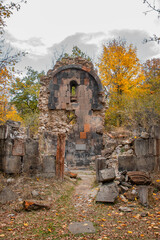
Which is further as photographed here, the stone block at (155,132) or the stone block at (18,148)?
the stone block at (155,132)

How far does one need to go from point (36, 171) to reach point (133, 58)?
47.0 feet

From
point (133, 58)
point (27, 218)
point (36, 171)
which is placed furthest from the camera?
point (133, 58)

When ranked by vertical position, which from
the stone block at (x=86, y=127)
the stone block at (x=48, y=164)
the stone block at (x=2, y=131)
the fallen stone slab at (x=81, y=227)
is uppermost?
the stone block at (x=86, y=127)

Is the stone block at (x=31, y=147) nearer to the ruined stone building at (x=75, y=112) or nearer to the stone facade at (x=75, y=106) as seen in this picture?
the ruined stone building at (x=75, y=112)

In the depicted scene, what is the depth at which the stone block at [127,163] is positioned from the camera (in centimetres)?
622

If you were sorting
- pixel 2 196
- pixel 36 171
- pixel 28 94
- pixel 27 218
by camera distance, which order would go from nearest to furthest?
1. pixel 27 218
2. pixel 2 196
3. pixel 36 171
4. pixel 28 94

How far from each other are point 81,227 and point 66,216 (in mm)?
641

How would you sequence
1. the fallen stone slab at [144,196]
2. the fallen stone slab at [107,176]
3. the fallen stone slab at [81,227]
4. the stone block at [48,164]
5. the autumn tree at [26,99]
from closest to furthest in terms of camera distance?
the fallen stone slab at [81,227], the fallen stone slab at [144,196], the fallen stone slab at [107,176], the stone block at [48,164], the autumn tree at [26,99]

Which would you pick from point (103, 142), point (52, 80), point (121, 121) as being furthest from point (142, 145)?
point (121, 121)

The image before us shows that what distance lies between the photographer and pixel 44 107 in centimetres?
1273

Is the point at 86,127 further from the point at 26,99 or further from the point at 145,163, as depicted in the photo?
the point at 26,99

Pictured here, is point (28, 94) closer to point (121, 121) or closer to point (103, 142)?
point (121, 121)

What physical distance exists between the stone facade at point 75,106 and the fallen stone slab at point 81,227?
8274 mm

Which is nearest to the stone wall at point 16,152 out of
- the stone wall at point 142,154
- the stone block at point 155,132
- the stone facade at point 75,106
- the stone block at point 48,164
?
the stone block at point 48,164
